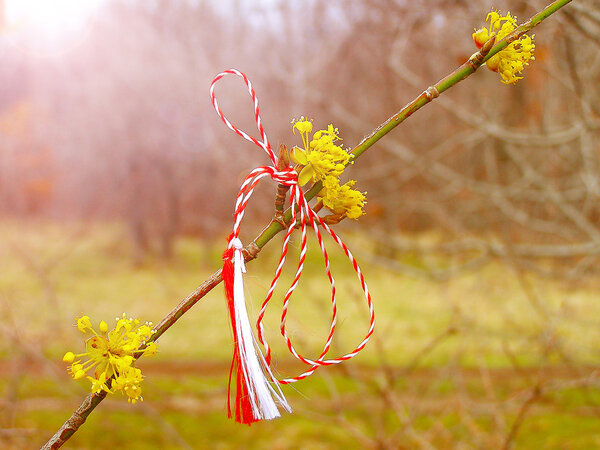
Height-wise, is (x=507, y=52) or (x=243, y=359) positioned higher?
(x=507, y=52)

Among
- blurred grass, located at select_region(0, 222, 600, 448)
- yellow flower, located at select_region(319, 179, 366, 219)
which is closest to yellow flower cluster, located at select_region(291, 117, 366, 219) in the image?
yellow flower, located at select_region(319, 179, 366, 219)

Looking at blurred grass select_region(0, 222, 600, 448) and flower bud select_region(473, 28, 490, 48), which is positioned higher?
blurred grass select_region(0, 222, 600, 448)

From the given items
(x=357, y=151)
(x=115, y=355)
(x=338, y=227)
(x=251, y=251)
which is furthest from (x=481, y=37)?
(x=338, y=227)

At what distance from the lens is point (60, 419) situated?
344 centimetres

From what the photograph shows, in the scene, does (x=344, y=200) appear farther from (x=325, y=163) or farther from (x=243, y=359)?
(x=243, y=359)

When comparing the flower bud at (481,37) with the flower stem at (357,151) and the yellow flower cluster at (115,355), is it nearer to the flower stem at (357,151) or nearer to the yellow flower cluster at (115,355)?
the flower stem at (357,151)

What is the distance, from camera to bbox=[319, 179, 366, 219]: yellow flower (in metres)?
0.46

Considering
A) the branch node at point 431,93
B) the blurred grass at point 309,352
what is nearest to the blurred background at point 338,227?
the blurred grass at point 309,352

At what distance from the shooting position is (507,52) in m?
0.49

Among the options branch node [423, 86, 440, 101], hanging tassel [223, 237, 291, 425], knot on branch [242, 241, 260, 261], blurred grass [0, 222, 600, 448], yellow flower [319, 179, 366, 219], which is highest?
blurred grass [0, 222, 600, 448]

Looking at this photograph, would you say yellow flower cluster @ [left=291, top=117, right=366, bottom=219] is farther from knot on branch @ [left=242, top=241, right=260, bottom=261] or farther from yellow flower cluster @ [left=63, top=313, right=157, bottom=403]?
yellow flower cluster @ [left=63, top=313, right=157, bottom=403]

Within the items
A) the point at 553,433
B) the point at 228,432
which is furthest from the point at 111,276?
the point at 553,433

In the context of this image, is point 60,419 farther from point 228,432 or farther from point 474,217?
point 474,217

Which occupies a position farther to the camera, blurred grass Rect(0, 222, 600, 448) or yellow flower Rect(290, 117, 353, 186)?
blurred grass Rect(0, 222, 600, 448)
